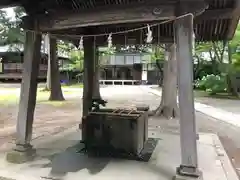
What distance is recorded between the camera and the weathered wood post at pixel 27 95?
4.50 m

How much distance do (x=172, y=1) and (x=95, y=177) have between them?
2.84m

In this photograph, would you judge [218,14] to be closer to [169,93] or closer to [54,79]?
[169,93]

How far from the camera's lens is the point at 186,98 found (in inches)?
144

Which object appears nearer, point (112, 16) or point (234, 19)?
point (112, 16)

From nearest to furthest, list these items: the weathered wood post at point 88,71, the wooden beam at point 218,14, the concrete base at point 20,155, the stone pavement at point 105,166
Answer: the stone pavement at point 105,166 < the concrete base at point 20,155 < the wooden beam at point 218,14 < the weathered wood post at point 88,71

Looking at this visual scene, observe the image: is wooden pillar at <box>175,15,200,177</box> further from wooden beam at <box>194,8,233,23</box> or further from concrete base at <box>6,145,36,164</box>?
concrete base at <box>6,145,36,164</box>

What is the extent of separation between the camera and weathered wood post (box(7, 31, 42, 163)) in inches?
177

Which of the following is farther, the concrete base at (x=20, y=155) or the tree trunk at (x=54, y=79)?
the tree trunk at (x=54, y=79)

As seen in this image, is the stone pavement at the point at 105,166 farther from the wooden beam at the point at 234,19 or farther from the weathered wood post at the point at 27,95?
the wooden beam at the point at 234,19

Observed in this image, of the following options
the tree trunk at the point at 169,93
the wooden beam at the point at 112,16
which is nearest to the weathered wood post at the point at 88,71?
the wooden beam at the point at 112,16

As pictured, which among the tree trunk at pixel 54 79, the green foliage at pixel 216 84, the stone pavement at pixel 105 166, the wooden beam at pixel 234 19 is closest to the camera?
the stone pavement at pixel 105 166

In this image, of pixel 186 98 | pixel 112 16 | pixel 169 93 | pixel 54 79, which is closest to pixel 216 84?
pixel 169 93

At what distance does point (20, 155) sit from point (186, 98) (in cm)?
297

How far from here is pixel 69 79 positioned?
3753cm
